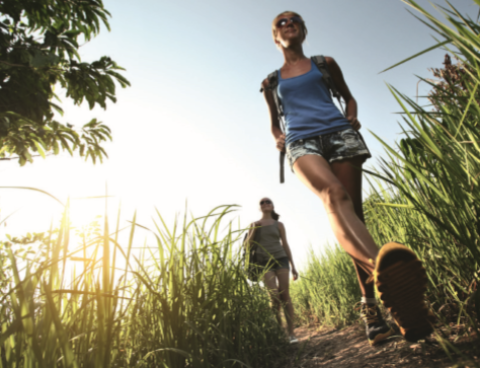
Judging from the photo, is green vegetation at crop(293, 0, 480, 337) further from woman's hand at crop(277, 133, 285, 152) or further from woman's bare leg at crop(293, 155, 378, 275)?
woman's hand at crop(277, 133, 285, 152)

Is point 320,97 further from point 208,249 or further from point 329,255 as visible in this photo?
point 329,255

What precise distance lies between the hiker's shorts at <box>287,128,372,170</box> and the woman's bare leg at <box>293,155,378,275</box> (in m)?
0.08

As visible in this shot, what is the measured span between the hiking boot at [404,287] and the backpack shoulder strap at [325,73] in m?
1.35

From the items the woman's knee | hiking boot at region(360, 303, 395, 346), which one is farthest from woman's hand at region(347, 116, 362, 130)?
hiking boot at region(360, 303, 395, 346)

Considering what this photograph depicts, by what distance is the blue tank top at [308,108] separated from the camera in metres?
1.69

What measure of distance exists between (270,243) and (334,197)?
2.78m

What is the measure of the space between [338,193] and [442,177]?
0.41 metres

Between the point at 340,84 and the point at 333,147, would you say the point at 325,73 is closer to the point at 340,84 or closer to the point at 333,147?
the point at 340,84

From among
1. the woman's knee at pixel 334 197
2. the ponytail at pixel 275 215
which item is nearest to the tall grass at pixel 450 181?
the woman's knee at pixel 334 197

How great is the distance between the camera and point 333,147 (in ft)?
5.39

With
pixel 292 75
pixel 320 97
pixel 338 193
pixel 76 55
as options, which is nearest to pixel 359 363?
pixel 338 193

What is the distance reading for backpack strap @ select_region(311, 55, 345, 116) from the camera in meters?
1.90

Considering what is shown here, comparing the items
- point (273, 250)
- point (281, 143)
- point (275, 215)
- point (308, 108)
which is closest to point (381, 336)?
point (281, 143)

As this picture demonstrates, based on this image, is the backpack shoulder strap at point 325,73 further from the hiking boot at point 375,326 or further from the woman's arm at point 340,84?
the hiking boot at point 375,326
